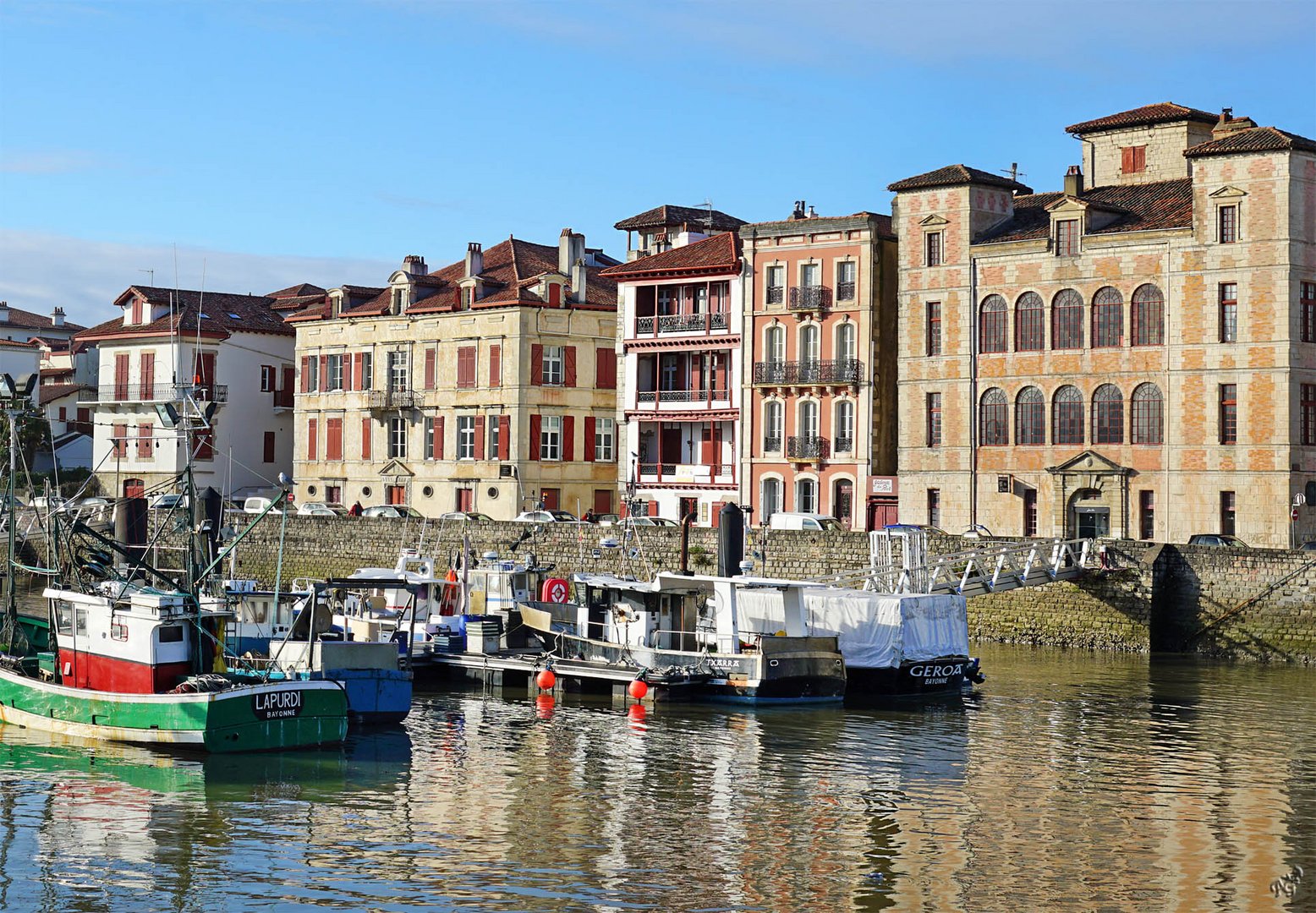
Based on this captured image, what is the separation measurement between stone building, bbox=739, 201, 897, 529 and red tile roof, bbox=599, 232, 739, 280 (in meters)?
1.36

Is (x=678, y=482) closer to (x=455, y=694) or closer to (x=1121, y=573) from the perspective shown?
(x=1121, y=573)

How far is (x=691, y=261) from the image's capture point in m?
71.0

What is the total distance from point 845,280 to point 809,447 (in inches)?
245

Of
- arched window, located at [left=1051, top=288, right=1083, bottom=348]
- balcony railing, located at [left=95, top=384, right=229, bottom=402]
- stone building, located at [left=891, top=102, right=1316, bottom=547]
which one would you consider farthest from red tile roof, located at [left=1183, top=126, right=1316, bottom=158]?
balcony railing, located at [left=95, top=384, right=229, bottom=402]

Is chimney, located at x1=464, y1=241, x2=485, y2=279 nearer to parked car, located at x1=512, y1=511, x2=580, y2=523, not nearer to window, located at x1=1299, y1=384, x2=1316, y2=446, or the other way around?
parked car, located at x1=512, y1=511, x2=580, y2=523

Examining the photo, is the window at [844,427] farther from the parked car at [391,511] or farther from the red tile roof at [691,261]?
the parked car at [391,511]

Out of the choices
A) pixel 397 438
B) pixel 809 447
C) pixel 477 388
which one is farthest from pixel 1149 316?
pixel 397 438

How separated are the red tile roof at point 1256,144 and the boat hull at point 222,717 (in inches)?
1416

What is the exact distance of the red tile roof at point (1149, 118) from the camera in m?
64.7

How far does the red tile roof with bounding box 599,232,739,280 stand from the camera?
6988cm

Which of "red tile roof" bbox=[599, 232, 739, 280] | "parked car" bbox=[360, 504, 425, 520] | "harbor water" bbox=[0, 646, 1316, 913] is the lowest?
"harbor water" bbox=[0, 646, 1316, 913]

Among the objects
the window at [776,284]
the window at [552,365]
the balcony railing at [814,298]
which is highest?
the window at [776,284]

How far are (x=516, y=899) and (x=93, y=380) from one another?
89354 millimetres

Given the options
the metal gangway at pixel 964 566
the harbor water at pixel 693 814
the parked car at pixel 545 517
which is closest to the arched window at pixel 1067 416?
the metal gangway at pixel 964 566
